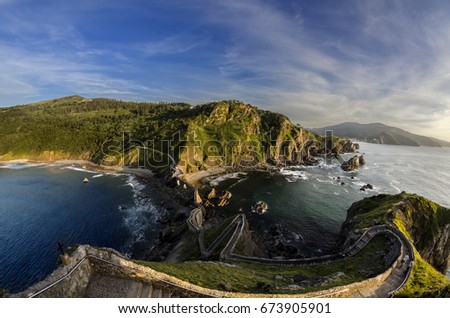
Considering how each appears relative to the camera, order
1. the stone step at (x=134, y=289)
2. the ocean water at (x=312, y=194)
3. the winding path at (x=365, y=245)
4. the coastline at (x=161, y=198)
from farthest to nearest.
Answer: the ocean water at (x=312, y=194) → the coastline at (x=161, y=198) → the winding path at (x=365, y=245) → the stone step at (x=134, y=289)

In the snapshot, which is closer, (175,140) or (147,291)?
(147,291)

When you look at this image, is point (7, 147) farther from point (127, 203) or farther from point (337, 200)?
point (337, 200)

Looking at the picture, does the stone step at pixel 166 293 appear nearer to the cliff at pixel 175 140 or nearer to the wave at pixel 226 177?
the wave at pixel 226 177

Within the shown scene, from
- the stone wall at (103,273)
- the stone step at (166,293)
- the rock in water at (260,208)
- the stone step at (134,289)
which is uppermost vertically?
the stone wall at (103,273)

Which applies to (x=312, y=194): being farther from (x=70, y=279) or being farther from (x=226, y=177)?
(x=70, y=279)

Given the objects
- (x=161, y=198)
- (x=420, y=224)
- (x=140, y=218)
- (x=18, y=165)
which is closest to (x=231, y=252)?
(x=140, y=218)

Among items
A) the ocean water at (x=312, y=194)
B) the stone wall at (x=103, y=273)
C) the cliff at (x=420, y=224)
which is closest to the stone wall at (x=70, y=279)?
the stone wall at (x=103, y=273)

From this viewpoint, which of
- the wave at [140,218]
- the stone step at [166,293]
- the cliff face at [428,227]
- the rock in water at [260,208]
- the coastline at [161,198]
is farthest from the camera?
the rock in water at [260,208]
